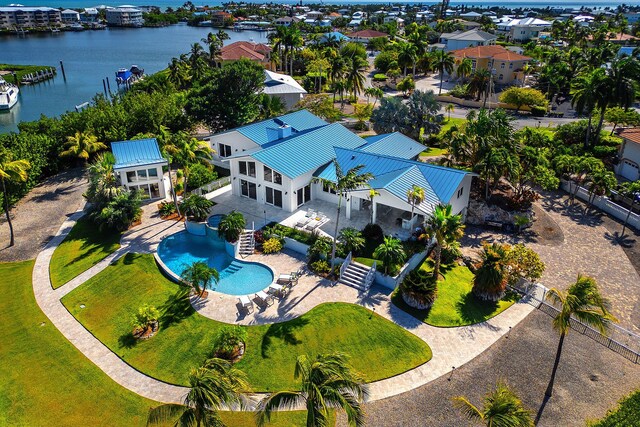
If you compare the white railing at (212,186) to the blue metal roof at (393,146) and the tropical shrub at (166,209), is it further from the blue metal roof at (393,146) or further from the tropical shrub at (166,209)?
the blue metal roof at (393,146)

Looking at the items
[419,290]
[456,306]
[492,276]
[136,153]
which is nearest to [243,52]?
[136,153]

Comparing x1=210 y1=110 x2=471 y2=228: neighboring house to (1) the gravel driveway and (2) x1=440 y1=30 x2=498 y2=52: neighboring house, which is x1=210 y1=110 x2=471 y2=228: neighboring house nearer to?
(1) the gravel driveway

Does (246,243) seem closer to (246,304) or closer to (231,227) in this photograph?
(231,227)

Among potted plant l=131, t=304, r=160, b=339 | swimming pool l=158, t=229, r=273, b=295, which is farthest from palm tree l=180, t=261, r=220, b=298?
potted plant l=131, t=304, r=160, b=339

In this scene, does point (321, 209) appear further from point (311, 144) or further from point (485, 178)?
point (485, 178)

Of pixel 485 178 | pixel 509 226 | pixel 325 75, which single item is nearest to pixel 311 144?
pixel 485 178

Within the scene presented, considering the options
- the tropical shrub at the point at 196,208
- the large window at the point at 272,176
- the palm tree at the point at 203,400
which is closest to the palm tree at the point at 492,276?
the large window at the point at 272,176
